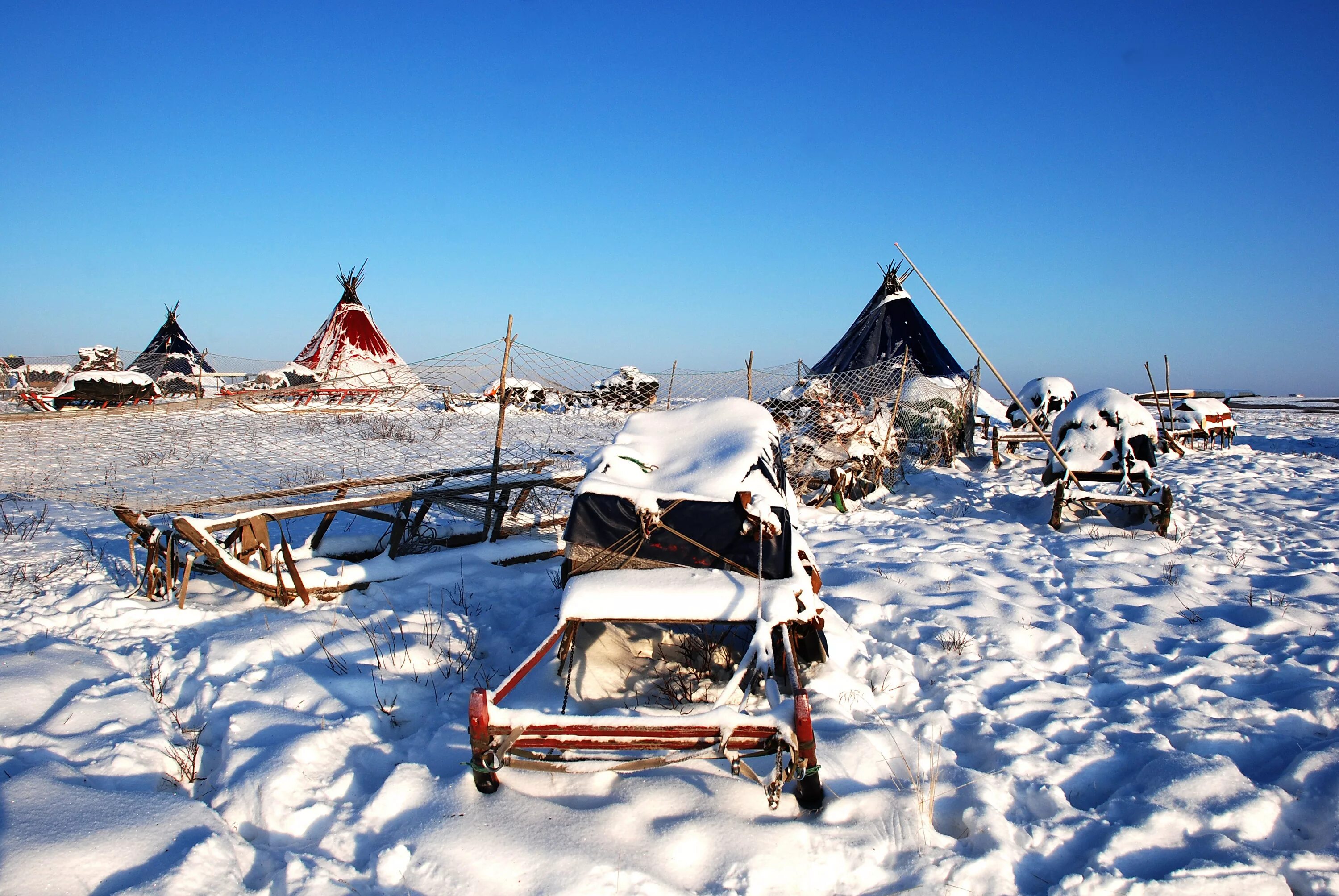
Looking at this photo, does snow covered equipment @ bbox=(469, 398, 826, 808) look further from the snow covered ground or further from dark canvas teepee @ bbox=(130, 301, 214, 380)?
dark canvas teepee @ bbox=(130, 301, 214, 380)

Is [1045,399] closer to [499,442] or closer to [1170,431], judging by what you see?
[1170,431]

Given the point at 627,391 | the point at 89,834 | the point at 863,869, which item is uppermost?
the point at 627,391

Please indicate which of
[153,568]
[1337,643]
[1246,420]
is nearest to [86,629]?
[153,568]

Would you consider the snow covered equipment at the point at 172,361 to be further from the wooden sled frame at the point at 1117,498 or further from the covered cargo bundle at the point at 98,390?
the wooden sled frame at the point at 1117,498

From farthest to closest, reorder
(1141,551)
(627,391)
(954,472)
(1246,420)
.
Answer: (1246,420), (627,391), (954,472), (1141,551)

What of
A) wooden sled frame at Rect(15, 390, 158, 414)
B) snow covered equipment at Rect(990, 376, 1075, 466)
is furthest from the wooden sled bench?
wooden sled frame at Rect(15, 390, 158, 414)

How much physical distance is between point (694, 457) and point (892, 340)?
18.5 meters

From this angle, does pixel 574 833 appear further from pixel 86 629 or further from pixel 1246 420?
pixel 1246 420

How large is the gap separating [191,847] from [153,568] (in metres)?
3.43

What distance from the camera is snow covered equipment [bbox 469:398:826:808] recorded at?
3.27 meters

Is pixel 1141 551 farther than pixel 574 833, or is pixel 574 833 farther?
pixel 1141 551

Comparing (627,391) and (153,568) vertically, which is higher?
(627,391)

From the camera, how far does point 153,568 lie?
510 cm

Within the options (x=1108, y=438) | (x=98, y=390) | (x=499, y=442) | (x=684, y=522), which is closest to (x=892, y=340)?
(x=1108, y=438)
